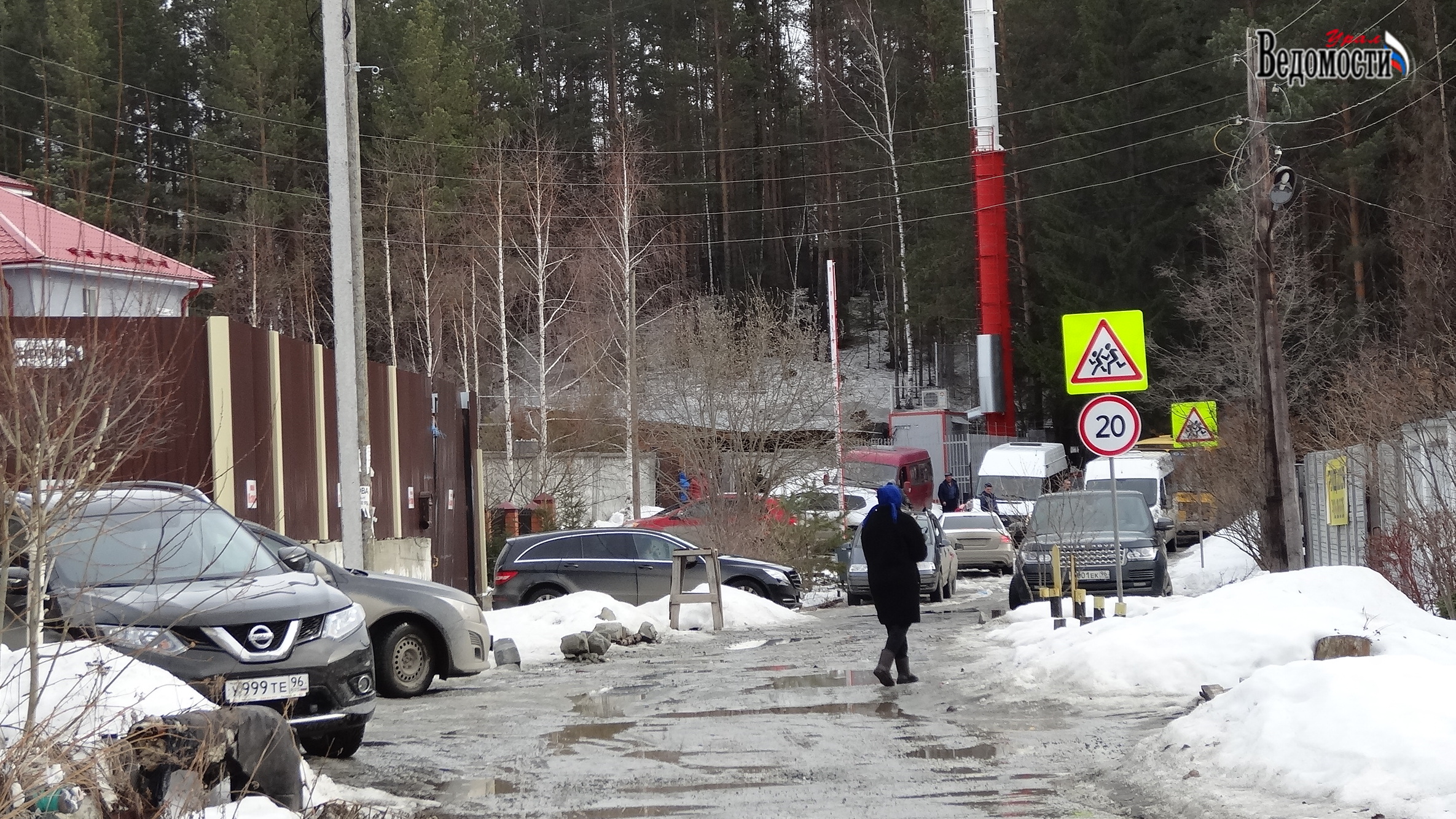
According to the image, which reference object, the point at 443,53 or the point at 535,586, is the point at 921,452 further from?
the point at 535,586

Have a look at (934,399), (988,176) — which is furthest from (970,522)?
(934,399)

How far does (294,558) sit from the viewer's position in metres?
10.6

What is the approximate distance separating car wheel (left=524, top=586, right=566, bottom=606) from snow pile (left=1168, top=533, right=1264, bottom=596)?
963cm

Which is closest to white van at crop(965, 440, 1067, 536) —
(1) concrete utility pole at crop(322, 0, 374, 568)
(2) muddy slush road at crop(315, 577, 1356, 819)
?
(1) concrete utility pole at crop(322, 0, 374, 568)

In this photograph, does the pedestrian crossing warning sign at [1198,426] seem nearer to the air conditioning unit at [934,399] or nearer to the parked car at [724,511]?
the parked car at [724,511]

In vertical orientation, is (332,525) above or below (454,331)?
below

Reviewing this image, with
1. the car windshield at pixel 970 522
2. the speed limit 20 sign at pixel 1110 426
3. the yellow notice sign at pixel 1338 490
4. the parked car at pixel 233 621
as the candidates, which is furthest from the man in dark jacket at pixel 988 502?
the parked car at pixel 233 621

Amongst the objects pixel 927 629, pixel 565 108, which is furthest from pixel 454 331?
pixel 927 629

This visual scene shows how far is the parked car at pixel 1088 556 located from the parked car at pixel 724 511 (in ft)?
29.2

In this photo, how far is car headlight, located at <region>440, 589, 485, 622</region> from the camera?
45.6 feet

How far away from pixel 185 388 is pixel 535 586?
797cm

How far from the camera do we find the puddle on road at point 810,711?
1143 cm

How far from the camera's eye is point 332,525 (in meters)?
20.9

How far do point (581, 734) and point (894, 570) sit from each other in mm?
3606
